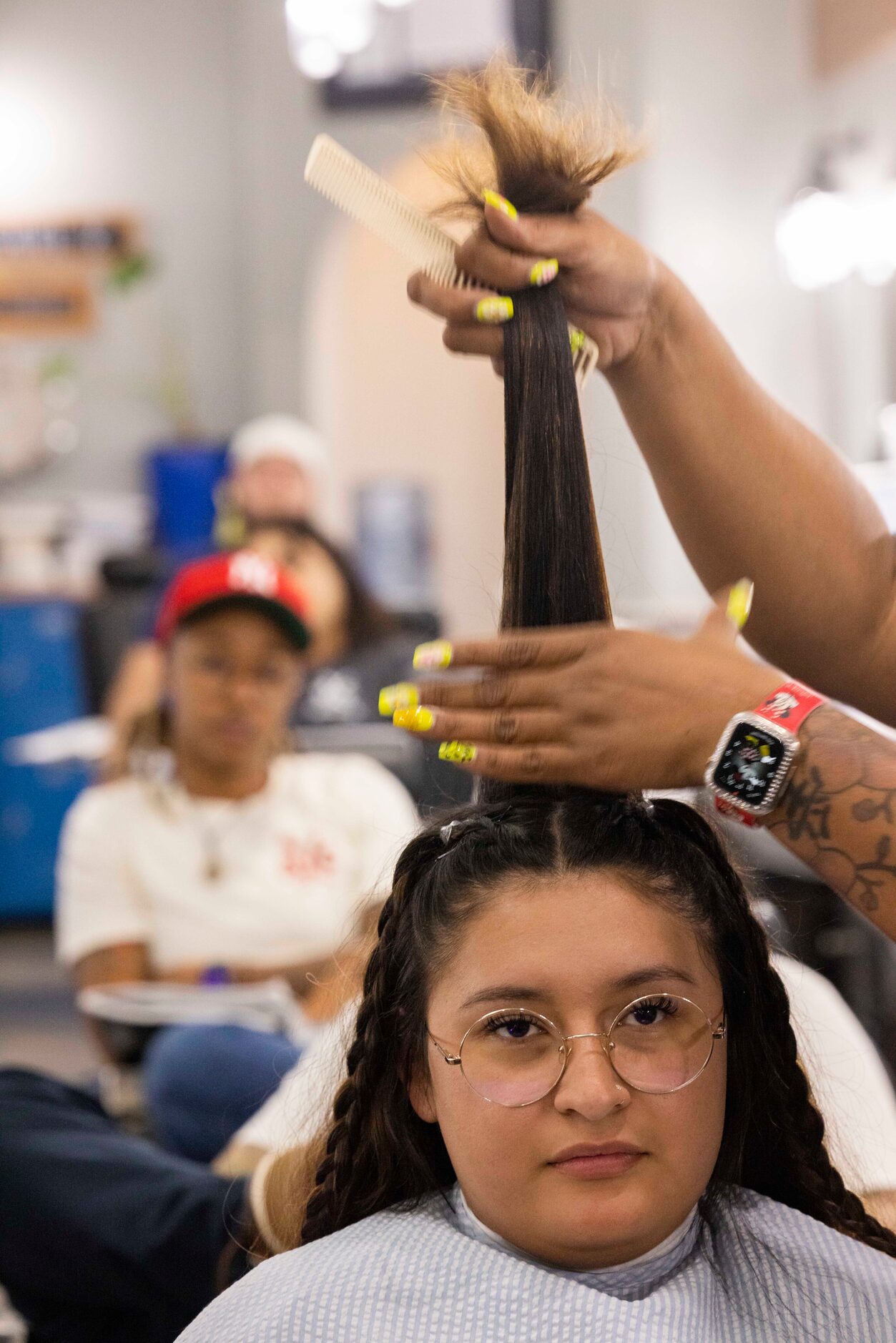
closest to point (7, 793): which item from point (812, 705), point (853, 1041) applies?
point (853, 1041)

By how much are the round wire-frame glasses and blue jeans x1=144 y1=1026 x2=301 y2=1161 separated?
935 millimetres

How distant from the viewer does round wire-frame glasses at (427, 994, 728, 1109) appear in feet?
3.17

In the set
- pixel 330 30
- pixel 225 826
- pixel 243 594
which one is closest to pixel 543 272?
pixel 243 594

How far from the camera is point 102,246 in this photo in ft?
20.5

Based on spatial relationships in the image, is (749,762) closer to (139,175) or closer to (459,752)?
(459,752)

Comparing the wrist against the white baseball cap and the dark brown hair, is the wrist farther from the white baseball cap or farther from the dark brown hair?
the white baseball cap

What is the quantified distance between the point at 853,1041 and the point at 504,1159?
479 millimetres

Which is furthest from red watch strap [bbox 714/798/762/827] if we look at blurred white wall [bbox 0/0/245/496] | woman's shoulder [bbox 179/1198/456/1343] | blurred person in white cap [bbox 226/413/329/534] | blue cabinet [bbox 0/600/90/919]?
blurred white wall [bbox 0/0/245/496]

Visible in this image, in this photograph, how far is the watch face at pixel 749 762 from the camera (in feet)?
2.96

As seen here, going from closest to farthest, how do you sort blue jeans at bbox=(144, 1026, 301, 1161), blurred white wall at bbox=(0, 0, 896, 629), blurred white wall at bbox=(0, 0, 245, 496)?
blue jeans at bbox=(144, 1026, 301, 1161)
blurred white wall at bbox=(0, 0, 896, 629)
blurred white wall at bbox=(0, 0, 245, 496)

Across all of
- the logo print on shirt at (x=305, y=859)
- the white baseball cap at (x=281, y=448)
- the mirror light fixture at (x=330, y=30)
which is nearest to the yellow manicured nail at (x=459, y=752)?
the logo print on shirt at (x=305, y=859)

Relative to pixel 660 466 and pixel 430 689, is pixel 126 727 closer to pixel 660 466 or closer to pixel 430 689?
pixel 660 466

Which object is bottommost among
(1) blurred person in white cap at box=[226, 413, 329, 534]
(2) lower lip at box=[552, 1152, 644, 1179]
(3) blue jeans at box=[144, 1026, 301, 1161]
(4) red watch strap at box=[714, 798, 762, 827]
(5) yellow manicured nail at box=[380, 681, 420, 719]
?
(3) blue jeans at box=[144, 1026, 301, 1161]

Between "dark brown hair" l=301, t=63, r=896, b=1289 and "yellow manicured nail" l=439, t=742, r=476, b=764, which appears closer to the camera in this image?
"yellow manicured nail" l=439, t=742, r=476, b=764
